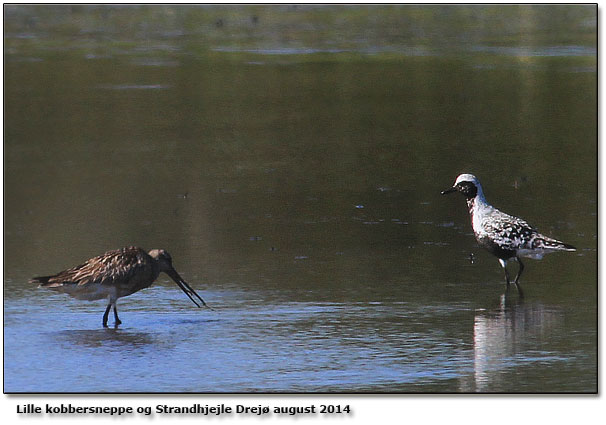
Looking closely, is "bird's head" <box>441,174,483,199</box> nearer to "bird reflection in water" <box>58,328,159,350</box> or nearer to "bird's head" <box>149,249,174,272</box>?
"bird's head" <box>149,249,174,272</box>

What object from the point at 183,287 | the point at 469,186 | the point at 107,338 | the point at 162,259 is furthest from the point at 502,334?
the point at 107,338

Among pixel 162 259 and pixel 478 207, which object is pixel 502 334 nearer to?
pixel 478 207

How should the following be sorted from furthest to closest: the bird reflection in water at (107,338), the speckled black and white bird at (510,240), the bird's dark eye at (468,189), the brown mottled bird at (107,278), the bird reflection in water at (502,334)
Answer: the bird's dark eye at (468,189) < the speckled black and white bird at (510,240) < the brown mottled bird at (107,278) < the bird reflection in water at (107,338) < the bird reflection in water at (502,334)

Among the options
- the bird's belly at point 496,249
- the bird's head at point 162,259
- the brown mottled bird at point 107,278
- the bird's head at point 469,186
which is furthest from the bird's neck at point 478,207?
the brown mottled bird at point 107,278

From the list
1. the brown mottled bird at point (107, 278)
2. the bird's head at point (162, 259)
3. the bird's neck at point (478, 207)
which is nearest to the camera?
the brown mottled bird at point (107, 278)

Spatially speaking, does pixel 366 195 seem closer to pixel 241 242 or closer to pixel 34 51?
pixel 241 242

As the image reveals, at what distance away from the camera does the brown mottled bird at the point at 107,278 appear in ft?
27.8

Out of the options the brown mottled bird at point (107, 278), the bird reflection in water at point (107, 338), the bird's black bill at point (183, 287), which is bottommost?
the bird reflection in water at point (107, 338)

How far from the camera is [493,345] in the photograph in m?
7.92

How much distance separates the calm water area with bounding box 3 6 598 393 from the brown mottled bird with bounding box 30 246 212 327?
0.21 metres

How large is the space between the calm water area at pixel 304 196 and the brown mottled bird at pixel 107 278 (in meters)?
0.21

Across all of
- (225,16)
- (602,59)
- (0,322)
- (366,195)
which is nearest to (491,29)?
(225,16)

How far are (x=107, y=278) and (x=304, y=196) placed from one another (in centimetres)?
394

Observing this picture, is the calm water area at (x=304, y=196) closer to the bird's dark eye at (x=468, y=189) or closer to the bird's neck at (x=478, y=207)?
the bird's neck at (x=478, y=207)
